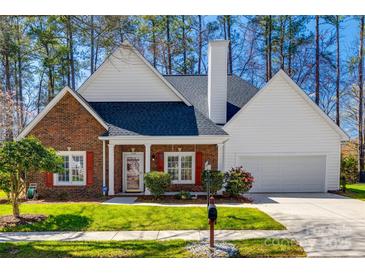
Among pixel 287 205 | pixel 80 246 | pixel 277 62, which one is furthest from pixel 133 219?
pixel 277 62

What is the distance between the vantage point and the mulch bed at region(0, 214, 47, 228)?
5.18 m

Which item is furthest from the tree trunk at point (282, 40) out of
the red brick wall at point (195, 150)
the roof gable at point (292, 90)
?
the red brick wall at point (195, 150)

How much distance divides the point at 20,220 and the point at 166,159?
409 cm

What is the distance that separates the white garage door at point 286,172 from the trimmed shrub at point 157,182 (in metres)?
2.91

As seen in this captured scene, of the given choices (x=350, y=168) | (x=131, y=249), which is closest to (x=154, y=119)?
(x=131, y=249)

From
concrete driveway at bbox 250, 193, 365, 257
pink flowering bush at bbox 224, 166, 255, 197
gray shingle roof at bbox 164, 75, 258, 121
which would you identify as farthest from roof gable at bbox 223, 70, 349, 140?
concrete driveway at bbox 250, 193, 365, 257

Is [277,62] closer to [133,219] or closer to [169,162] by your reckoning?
[169,162]

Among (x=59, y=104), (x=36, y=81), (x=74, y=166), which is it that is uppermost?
(x=36, y=81)

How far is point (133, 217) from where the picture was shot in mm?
5531

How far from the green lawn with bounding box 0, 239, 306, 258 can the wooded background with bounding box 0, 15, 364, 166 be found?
12.9 feet

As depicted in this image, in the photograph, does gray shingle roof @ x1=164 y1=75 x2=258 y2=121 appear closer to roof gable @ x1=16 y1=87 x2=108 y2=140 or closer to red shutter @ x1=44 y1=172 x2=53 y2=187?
roof gable @ x1=16 y1=87 x2=108 y2=140

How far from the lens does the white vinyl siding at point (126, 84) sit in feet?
28.6

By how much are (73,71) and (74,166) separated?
107 inches
